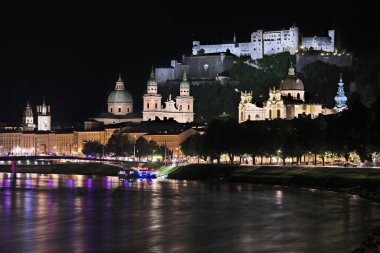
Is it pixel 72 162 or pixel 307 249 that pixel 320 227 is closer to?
pixel 307 249

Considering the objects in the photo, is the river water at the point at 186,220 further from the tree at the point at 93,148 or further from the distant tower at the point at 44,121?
the distant tower at the point at 44,121

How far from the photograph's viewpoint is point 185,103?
159625 millimetres

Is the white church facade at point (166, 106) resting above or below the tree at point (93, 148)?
above

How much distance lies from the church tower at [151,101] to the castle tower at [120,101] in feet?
41.8

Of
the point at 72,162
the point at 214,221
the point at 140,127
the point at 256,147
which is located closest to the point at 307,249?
the point at 214,221

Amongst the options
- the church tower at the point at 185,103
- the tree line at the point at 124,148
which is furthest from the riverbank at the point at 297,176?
the church tower at the point at 185,103

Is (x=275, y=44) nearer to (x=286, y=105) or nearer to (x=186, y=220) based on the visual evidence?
(x=286, y=105)

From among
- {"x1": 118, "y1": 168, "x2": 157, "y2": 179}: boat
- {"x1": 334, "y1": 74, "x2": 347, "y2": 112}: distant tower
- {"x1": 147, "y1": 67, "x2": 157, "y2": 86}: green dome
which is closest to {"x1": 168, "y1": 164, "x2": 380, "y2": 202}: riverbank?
{"x1": 118, "y1": 168, "x2": 157, "y2": 179}: boat

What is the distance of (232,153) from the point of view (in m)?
104

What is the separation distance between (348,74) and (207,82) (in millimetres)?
24511

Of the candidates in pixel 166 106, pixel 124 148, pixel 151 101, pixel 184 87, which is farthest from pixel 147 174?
pixel 151 101

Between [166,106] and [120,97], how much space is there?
54.5ft

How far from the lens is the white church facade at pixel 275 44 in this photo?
148000 mm

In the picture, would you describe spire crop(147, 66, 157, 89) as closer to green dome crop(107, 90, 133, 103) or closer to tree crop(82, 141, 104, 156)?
tree crop(82, 141, 104, 156)
